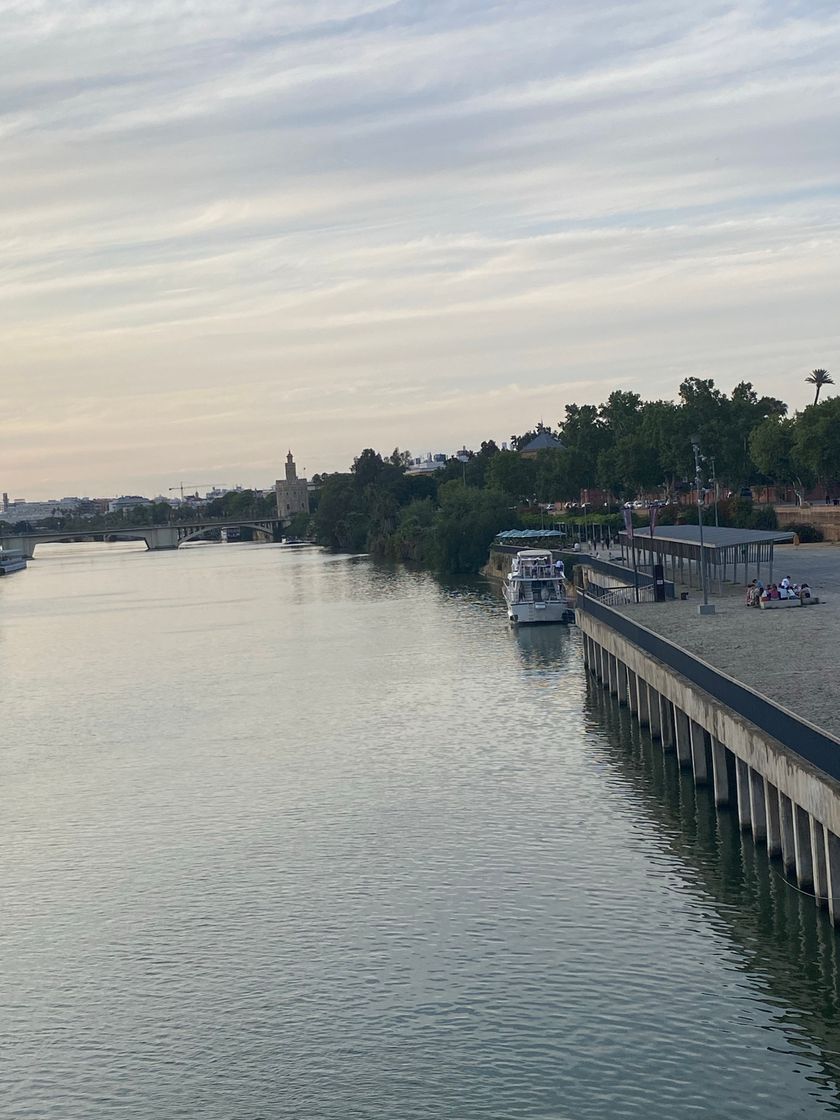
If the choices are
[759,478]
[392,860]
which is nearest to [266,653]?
[392,860]

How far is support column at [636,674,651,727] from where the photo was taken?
1992 inches

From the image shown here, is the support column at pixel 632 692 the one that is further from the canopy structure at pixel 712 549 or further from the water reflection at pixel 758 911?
Result: the canopy structure at pixel 712 549

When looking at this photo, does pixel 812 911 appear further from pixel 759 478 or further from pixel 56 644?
pixel 759 478

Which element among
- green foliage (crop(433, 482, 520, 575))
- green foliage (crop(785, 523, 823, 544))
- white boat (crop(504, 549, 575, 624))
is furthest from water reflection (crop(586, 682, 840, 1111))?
green foliage (crop(433, 482, 520, 575))

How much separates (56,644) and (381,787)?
59.0m

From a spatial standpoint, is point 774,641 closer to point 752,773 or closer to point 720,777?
point 720,777

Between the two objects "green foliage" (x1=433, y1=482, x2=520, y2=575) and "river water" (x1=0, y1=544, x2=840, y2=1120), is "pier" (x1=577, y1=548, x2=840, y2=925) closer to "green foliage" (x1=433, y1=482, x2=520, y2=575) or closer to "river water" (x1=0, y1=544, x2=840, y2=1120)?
"river water" (x1=0, y1=544, x2=840, y2=1120)

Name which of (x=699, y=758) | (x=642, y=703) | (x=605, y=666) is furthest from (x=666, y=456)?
(x=699, y=758)

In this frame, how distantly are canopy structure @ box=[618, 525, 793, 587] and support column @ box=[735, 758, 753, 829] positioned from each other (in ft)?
87.9

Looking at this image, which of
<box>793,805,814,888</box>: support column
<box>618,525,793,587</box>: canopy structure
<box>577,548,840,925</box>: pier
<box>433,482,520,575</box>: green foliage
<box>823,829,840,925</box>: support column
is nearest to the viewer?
→ <box>823,829,840,925</box>: support column

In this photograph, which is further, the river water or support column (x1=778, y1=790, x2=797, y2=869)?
support column (x1=778, y1=790, x2=797, y2=869)

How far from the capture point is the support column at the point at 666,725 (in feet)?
154

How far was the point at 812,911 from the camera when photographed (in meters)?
29.4

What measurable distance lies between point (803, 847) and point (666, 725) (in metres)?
17.6
